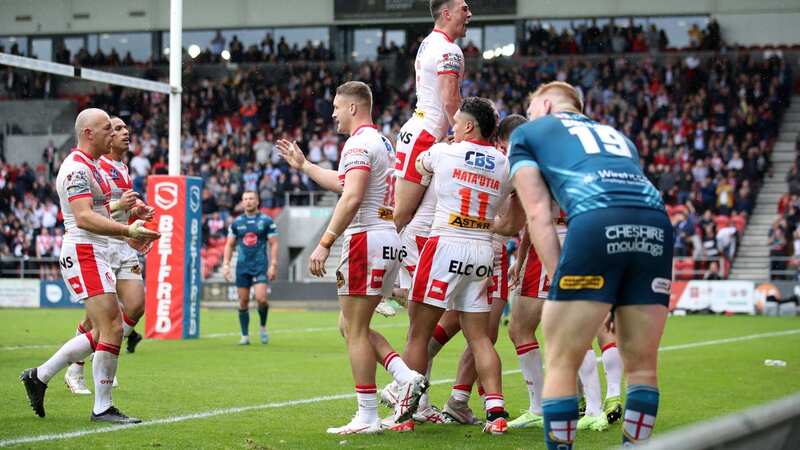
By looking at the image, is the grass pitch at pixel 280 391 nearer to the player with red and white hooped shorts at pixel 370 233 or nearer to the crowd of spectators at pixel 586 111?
the player with red and white hooped shorts at pixel 370 233

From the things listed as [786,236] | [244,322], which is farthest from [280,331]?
[786,236]

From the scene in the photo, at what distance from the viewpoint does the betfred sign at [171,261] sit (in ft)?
58.6

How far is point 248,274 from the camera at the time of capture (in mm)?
17969

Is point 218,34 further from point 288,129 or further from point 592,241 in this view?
point 592,241

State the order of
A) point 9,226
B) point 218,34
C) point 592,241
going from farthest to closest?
1. point 218,34
2. point 9,226
3. point 592,241

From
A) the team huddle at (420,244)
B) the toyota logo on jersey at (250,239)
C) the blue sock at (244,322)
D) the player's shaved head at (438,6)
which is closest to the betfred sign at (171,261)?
the toyota logo on jersey at (250,239)

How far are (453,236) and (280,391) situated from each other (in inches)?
137

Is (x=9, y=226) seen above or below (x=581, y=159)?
below

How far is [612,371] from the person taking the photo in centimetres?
861

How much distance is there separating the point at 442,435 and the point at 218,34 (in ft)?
117

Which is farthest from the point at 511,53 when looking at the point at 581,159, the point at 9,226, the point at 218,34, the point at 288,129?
the point at 581,159

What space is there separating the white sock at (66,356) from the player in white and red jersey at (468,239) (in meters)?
2.69

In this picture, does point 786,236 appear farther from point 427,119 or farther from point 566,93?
point 566,93

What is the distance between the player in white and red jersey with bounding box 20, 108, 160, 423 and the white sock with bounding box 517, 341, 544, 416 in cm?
285
